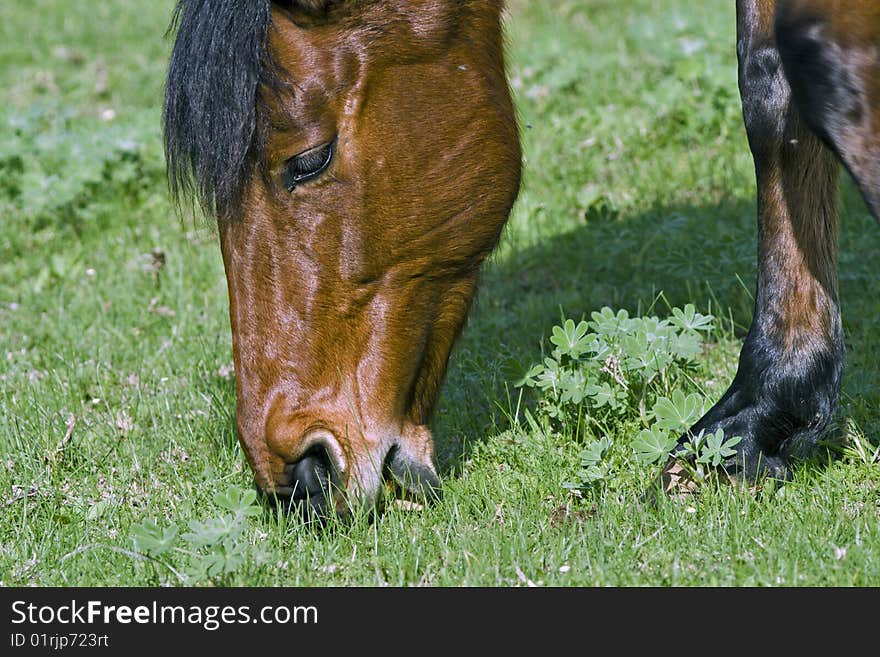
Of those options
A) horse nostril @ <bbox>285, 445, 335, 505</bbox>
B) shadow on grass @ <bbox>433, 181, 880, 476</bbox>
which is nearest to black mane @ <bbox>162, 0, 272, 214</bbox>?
horse nostril @ <bbox>285, 445, 335, 505</bbox>

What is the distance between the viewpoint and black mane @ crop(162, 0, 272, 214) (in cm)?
285

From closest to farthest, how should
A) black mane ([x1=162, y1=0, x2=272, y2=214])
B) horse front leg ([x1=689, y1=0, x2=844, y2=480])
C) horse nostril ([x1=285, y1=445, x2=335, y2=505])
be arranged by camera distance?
black mane ([x1=162, y1=0, x2=272, y2=214]), horse nostril ([x1=285, y1=445, x2=335, y2=505]), horse front leg ([x1=689, y1=0, x2=844, y2=480])

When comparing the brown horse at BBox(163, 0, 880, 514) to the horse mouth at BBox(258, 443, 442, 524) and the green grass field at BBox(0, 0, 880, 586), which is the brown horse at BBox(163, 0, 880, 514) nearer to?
the horse mouth at BBox(258, 443, 442, 524)

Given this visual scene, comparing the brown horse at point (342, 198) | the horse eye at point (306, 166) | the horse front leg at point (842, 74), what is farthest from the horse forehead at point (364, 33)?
the horse front leg at point (842, 74)

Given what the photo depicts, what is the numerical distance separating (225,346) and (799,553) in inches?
101

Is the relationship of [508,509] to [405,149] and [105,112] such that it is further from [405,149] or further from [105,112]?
[105,112]

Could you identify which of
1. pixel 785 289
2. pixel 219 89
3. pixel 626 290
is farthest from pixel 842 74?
pixel 626 290

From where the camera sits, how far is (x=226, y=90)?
285 cm

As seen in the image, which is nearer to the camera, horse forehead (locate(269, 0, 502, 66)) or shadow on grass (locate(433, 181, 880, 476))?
horse forehead (locate(269, 0, 502, 66))

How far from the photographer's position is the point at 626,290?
486 centimetres

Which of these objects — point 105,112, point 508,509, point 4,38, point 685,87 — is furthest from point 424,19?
point 4,38

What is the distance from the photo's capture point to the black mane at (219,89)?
2.85 meters

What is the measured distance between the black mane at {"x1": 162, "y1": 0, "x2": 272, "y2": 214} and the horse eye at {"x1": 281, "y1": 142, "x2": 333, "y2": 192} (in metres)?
0.09

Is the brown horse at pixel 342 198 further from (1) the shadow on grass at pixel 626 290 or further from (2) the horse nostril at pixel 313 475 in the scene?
(1) the shadow on grass at pixel 626 290
